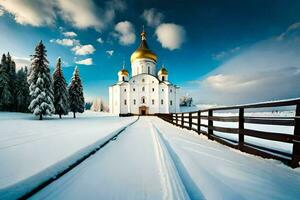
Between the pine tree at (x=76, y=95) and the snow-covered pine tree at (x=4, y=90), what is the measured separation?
14112mm

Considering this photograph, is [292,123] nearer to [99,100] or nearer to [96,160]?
[96,160]

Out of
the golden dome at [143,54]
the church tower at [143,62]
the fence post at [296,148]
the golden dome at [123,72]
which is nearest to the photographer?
the fence post at [296,148]

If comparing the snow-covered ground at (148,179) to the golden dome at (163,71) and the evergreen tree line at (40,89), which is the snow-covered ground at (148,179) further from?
the golden dome at (163,71)

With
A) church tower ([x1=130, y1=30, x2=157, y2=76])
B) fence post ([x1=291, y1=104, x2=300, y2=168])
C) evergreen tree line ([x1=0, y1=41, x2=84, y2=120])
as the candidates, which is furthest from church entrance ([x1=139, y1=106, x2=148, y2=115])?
fence post ([x1=291, y1=104, x2=300, y2=168])

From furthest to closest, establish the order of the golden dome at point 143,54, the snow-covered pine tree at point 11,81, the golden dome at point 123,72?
1. the golden dome at point 123,72
2. the golden dome at point 143,54
3. the snow-covered pine tree at point 11,81

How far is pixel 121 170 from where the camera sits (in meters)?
2.44

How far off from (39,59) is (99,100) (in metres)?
87.2

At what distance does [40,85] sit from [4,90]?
753 inches

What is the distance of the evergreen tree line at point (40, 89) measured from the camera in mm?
25234

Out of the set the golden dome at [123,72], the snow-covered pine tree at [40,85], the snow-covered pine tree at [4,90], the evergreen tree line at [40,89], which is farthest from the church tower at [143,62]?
the snow-covered pine tree at [40,85]

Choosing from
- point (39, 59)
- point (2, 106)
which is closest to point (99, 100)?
point (2, 106)

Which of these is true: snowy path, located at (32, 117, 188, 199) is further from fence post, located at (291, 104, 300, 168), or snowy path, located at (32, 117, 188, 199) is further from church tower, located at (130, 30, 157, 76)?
church tower, located at (130, 30, 157, 76)

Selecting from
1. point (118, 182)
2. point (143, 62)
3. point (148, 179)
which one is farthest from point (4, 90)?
point (148, 179)

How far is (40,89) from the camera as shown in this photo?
2528 centimetres
